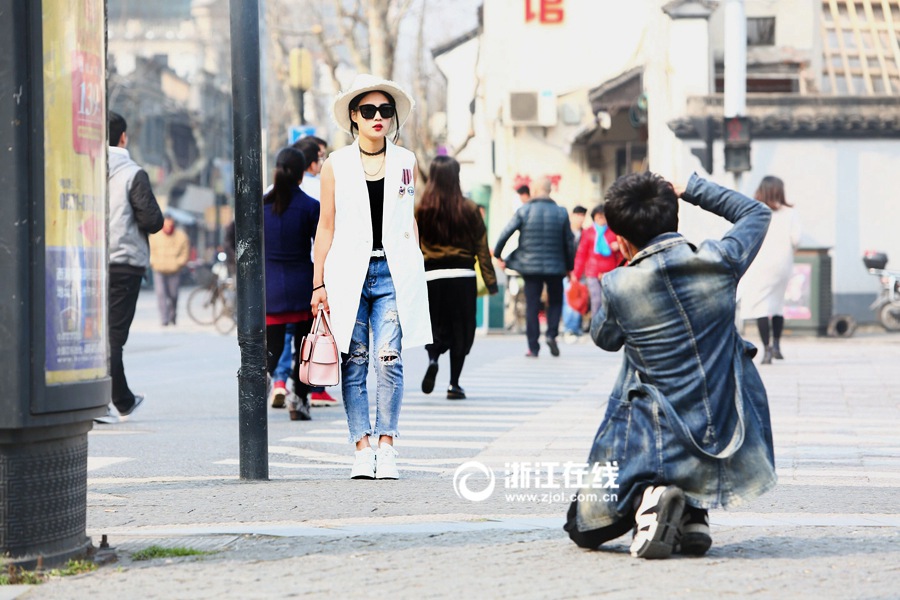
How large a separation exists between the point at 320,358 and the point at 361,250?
535mm

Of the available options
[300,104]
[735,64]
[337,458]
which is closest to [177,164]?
[300,104]

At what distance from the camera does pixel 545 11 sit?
113 ft

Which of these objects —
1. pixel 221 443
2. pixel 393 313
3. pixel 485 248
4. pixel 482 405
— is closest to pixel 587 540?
pixel 393 313

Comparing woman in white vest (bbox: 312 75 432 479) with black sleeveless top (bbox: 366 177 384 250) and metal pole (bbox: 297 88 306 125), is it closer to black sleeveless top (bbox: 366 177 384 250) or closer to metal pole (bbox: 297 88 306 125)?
black sleeveless top (bbox: 366 177 384 250)

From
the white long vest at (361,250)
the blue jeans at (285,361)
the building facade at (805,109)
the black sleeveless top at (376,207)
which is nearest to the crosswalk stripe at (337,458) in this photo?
the white long vest at (361,250)

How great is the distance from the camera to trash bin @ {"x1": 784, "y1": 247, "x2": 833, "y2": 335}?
833 inches

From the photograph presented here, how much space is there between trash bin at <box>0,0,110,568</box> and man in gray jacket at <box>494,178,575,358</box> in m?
11.3

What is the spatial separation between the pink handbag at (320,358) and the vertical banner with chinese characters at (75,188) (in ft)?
6.42

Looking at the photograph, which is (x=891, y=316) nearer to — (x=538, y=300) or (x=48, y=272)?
(x=538, y=300)

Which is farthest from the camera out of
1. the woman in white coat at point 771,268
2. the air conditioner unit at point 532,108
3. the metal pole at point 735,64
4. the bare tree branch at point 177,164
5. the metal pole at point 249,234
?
the bare tree branch at point 177,164

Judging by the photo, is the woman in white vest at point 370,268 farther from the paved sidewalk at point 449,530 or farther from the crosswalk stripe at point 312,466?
the crosswalk stripe at point 312,466

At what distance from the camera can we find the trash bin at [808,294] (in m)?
21.2

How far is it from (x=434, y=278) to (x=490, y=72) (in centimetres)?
2361

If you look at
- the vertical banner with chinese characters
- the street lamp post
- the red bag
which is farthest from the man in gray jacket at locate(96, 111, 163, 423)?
the red bag
